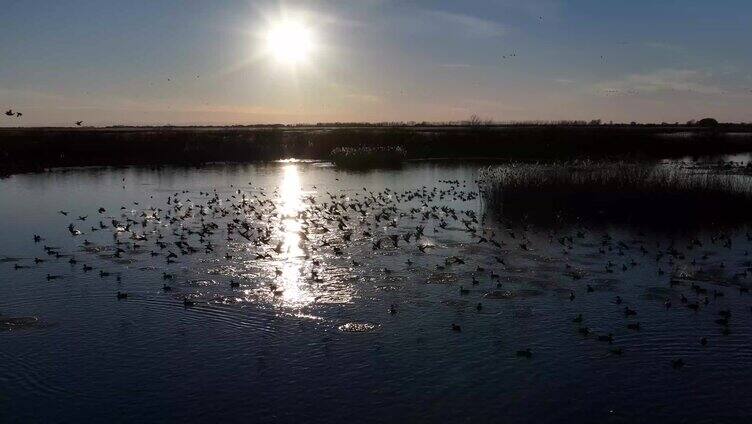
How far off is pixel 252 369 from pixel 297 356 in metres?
0.90

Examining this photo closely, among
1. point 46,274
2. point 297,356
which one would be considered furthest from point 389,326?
point 46,274

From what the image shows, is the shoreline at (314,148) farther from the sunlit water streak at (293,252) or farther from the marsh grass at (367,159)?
the sunlit water streak at (293,252)

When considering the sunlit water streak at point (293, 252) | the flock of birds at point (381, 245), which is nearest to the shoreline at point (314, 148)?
the sunlit water streak at point (293, 252)

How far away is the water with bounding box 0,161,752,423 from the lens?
10086 millimetres

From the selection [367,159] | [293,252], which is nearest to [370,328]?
[293,252]

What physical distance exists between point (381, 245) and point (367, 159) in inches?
1537

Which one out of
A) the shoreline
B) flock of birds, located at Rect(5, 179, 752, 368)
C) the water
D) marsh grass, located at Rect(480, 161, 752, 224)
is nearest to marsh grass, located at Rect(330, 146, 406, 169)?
the shoreline

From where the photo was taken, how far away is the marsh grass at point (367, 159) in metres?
58.9

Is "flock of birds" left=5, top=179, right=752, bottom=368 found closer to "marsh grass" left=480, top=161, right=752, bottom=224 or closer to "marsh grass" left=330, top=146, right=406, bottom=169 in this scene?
"marsh grass" left=480, top=161, right=752, bottom=224

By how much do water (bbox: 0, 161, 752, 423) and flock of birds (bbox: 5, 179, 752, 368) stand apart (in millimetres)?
135

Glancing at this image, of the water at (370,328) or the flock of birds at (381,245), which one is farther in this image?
the flock of birds at (381,245)

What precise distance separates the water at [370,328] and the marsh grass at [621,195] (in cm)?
360

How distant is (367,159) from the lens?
60.0 m

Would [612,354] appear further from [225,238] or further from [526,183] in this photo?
[526,183]
